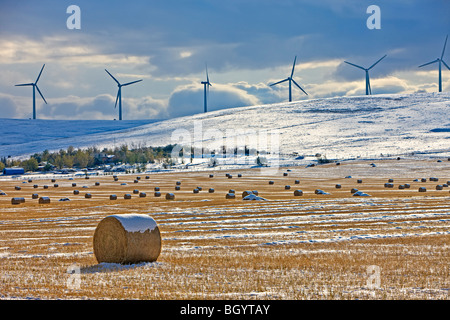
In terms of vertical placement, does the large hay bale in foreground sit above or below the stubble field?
above

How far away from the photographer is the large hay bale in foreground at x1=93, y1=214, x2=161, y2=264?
69.5 feet

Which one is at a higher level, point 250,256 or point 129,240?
→ point 129,240

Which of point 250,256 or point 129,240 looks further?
point 250,256

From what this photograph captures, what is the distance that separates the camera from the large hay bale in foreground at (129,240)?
2119 cm

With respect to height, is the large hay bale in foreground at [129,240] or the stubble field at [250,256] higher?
the large hay bale in foreground at [129,240]

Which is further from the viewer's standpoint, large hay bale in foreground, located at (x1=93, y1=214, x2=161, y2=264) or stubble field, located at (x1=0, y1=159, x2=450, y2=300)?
large hay bale in foreground, located at (x1=93, y1=214, x2=161, y2=264)

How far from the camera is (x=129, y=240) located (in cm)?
2112

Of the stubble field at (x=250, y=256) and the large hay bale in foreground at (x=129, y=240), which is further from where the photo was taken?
the large hay bale in foreground at (x=129, y=240)

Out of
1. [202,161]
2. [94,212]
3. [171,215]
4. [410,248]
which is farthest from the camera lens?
[202,161]
